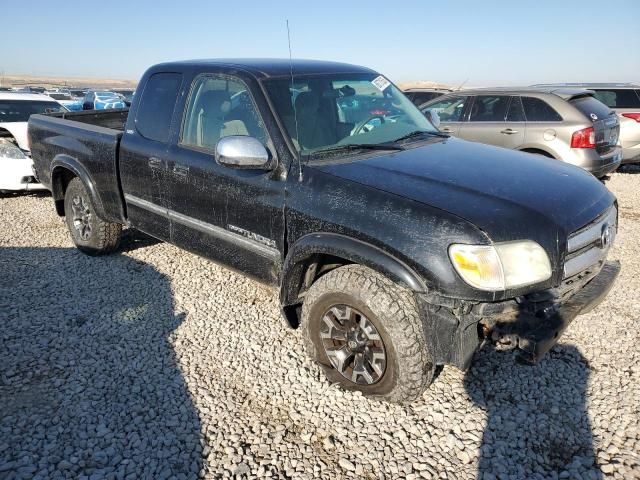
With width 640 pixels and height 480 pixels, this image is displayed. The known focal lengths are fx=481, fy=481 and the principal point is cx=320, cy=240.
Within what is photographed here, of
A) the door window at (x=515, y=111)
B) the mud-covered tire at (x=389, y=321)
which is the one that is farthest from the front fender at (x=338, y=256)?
the door window at (x=515, y=111)

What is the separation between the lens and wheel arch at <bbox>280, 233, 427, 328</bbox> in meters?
2.45

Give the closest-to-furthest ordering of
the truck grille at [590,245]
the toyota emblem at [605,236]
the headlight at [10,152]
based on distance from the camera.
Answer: the truck grille at [590,245] < the toyota emblem at [605,236] < the headlight at [10,152]

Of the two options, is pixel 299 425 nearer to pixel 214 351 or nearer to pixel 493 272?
pixel 214 351

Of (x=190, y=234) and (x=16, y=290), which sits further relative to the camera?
(x=16, y=290)

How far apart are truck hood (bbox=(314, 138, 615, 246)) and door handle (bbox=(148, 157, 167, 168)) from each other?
1.52m

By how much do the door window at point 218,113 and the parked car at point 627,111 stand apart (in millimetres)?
7979

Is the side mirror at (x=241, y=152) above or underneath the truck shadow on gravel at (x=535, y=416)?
above

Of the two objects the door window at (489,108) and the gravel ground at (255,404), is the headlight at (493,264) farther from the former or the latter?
the door window at (489,108)

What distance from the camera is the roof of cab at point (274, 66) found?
3.44 m

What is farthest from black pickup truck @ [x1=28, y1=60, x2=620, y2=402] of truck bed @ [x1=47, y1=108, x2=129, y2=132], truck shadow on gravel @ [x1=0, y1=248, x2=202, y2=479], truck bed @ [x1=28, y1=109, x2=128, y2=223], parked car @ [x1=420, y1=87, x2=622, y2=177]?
parked car @ [x1=420, y1=87, x2=622, y2=177]

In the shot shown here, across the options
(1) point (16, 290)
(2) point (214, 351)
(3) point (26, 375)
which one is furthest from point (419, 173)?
(1) point (16, 290)

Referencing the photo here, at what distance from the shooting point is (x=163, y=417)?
9.10 ft

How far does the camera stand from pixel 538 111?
287 inches

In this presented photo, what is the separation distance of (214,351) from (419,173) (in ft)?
6.24
